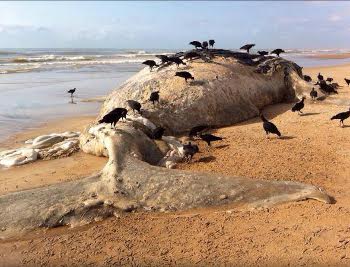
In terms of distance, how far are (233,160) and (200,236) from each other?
2504mm

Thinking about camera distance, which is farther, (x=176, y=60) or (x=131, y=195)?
(x=176, y=60)

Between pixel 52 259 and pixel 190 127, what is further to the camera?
pixel 190 127

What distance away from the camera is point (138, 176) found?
527 centimetres

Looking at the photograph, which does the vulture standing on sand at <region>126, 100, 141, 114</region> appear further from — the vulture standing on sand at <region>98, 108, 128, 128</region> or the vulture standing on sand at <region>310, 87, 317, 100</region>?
the vulture standing on sand at <region>310, 87, 317, 100</region>

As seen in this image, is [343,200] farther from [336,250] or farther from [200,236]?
[200,236]

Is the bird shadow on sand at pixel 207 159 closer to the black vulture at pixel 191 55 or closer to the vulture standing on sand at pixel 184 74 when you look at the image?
the vulture standing on sand at pixel 184 74

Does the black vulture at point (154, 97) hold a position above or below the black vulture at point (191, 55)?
below

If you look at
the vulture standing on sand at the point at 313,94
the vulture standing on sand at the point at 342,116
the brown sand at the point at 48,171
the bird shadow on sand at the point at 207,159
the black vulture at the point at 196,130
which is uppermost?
the vulture standing on sand at the point at 313,94

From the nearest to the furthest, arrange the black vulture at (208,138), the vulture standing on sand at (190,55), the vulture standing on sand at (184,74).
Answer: the black vulture at (208,138) < the vulture standing on sand at (184,74) < the vulture standing on sand at (190,55)

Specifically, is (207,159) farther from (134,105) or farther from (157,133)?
(134,105)

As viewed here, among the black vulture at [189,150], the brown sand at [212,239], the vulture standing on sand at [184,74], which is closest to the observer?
the brown sand at [212,239]

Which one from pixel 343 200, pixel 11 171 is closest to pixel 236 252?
pixel 343 200

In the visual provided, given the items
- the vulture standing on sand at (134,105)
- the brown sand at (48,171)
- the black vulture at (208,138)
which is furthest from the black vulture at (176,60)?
the brown sand at (48,171)

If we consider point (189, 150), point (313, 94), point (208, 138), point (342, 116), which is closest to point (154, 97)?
point (208, 138)
